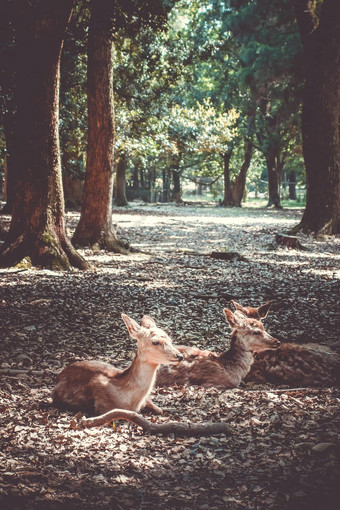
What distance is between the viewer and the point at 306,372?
16.3 ft

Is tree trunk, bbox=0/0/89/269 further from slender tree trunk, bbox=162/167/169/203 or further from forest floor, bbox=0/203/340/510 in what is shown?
slender tree trunk, bbox=162/167/169/203

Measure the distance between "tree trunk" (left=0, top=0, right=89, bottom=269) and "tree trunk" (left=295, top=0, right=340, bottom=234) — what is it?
909 centimetres

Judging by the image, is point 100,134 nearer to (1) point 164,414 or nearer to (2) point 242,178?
(1) point 164,414

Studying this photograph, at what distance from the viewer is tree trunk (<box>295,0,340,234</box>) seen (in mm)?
15320

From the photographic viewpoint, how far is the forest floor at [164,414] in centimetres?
290

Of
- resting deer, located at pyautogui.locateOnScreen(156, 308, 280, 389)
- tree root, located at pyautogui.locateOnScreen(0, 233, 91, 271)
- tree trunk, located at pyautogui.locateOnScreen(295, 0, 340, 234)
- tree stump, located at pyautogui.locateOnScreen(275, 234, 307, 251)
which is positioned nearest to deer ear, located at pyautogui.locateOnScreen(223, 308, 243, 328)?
resting deer, located at pyautogui.locateOnScreen(156, 308, 280, 389)

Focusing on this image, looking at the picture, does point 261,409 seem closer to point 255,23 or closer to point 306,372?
point 306,372

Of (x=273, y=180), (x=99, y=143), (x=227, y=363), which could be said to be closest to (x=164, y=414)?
(x=227, y=363)

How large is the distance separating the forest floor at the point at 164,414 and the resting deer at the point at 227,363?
0.17 metres

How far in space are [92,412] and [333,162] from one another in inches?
523

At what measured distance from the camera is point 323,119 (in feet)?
50.5

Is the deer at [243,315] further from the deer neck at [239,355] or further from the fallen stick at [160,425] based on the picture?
the fallen stick at [160,425]

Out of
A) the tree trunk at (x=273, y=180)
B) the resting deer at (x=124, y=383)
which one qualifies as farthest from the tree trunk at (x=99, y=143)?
the tree trunk at (x=273, y=180)

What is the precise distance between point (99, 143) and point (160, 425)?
877 centimetres
